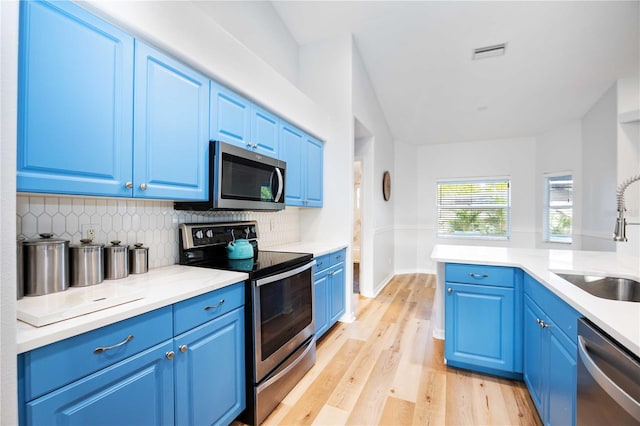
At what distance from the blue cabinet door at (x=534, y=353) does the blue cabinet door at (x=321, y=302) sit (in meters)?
1.48

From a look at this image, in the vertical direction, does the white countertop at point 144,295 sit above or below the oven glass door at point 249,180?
below

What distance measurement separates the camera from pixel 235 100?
198 centimetres

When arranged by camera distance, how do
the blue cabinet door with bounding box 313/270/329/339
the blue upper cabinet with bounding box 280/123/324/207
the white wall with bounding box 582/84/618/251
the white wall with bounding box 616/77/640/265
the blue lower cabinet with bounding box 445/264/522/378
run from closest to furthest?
the blue lower cabinet with bounding box 445/264/522/378, the blue cabinet door with bounding box 313/270/329/339, the blue upper cabinet with bounding box 280/123/324/207, the white wall with bounding box 616/77/640/265, the white wall with bounding box 582/84/618/251

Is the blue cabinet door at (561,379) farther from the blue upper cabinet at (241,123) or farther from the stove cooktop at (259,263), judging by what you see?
the blue upper cabinet at (241,123)

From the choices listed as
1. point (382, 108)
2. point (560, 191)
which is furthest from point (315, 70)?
point (560, 191)

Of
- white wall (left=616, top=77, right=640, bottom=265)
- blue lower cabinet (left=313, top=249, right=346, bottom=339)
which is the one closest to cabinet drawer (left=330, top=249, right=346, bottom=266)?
blue lower cabinet (left=313, top=249, right=346, bottom=339)

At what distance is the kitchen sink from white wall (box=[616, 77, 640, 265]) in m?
2.15

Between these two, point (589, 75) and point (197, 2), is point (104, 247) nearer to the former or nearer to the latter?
point (197, 2)

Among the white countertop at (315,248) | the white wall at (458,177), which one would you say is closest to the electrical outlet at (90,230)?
the white countertop at (315,248)

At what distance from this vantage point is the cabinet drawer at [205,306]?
126cm

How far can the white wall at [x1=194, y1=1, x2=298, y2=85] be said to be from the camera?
2371 millimetres

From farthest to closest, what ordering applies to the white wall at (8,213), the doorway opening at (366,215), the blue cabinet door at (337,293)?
the doorway opening at (366,215), the blue cabinet door at (337,293), the white wall at (8,213)

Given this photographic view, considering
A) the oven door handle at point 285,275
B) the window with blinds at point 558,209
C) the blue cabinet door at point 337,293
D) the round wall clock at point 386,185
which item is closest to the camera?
the oven door handle at point 285,275

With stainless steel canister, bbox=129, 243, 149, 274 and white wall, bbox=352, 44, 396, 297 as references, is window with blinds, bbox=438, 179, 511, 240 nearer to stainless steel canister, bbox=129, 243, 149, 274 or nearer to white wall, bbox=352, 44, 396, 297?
white wall, bbox=352, 44, 396, 297
